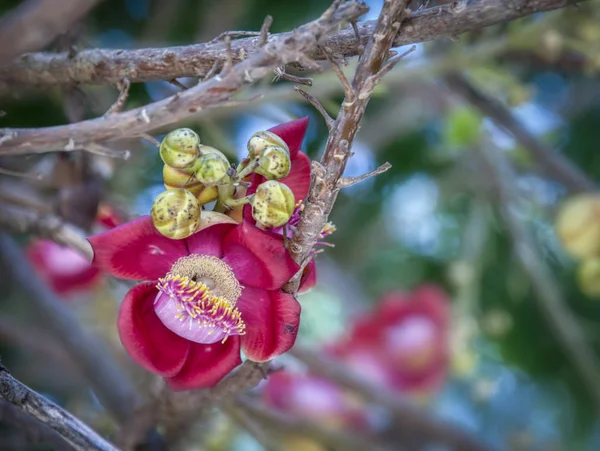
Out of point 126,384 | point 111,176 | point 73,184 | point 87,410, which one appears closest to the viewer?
point 73,184

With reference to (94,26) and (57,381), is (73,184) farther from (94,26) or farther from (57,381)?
(57,381)

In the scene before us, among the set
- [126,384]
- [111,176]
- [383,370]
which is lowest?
[383,370]

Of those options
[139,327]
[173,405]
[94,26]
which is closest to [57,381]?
[94,26]

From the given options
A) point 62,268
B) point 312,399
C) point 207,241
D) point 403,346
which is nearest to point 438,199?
point 403,346

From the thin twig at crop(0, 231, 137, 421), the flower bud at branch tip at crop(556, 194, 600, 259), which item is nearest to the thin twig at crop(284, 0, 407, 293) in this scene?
the thin twig at crop(0, 231, 137, 421)

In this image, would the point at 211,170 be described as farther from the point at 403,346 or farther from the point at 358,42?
the point at 403,346

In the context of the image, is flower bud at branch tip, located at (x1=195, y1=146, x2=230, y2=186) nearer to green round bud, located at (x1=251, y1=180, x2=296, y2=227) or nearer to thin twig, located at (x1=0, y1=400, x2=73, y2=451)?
green round bud, located at (x1=251, y1=180, x2=296, y2=227)
